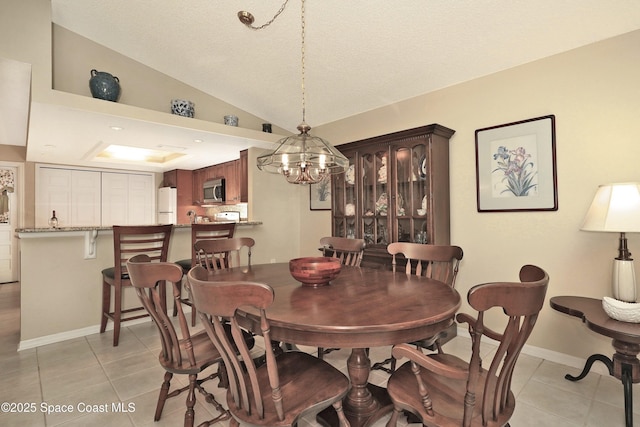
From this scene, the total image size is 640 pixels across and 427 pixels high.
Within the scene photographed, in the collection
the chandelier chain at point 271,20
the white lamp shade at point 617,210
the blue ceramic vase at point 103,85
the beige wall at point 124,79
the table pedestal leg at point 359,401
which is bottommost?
the table pedestal leg at point 359,401

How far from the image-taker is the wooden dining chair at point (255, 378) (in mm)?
1104

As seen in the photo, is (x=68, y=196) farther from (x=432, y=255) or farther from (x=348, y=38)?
(x=432, y=255)

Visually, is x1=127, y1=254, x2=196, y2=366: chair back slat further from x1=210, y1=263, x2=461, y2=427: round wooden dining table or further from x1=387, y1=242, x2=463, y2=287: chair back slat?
x1=387, y1=242, x2=463, y2=287: chair back slat

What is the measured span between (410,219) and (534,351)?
4.83 feet

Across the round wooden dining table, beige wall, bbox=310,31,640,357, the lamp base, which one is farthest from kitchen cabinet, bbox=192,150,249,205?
the lamp base

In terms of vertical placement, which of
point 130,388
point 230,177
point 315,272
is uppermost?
point 230,177

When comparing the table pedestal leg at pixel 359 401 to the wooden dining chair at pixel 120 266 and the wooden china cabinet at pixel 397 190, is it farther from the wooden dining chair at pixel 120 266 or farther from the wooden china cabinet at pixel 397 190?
the wooden dining chair at pixel 120 266

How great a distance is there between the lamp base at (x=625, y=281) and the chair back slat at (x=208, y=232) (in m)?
3.25

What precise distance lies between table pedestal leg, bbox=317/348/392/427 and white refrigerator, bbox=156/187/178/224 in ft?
17.8

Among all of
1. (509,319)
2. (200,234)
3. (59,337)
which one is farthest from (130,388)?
(509,319)

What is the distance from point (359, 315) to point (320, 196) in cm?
324

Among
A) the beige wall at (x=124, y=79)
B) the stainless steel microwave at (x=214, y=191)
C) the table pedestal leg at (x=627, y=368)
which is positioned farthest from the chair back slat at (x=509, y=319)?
the stainless steel microwave at (x=214, y=191)

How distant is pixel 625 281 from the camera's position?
197 cm

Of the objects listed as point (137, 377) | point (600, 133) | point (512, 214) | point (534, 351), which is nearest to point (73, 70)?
point (137, 377)
